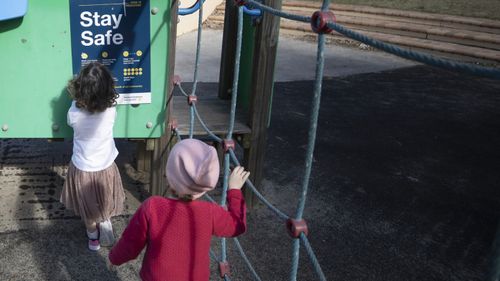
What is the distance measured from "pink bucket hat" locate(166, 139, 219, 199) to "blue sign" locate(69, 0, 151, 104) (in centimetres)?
153

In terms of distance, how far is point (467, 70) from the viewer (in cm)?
103

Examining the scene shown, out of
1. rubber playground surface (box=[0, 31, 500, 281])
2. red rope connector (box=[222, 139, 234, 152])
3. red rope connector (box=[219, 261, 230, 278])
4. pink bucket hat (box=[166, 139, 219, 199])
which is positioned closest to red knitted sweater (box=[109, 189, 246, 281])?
pink bucket hat (box=[166, 139, 219, 199])

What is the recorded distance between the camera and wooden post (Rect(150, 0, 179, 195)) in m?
2.96

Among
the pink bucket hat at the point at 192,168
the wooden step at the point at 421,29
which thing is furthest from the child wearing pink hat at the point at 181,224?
the wooden step at the point at 421,29

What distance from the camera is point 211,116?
3.57m

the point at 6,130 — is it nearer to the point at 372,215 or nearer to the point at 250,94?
the point at 250,94

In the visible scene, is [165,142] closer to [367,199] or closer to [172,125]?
[172,125]

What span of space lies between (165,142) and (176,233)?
5.48 ft

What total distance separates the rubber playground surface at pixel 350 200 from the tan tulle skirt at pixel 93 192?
0.23 meters

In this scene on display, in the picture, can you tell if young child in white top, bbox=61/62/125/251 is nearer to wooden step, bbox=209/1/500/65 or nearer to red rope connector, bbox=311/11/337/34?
red rope connector, bbox=311/11/337/34

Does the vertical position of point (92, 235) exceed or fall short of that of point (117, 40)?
it falls short

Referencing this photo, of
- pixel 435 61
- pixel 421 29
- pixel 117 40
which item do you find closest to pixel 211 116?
pixel 117 40

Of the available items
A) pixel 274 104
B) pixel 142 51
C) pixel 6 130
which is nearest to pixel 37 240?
pixel 6 130

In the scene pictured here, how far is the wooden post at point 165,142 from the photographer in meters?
2.96
